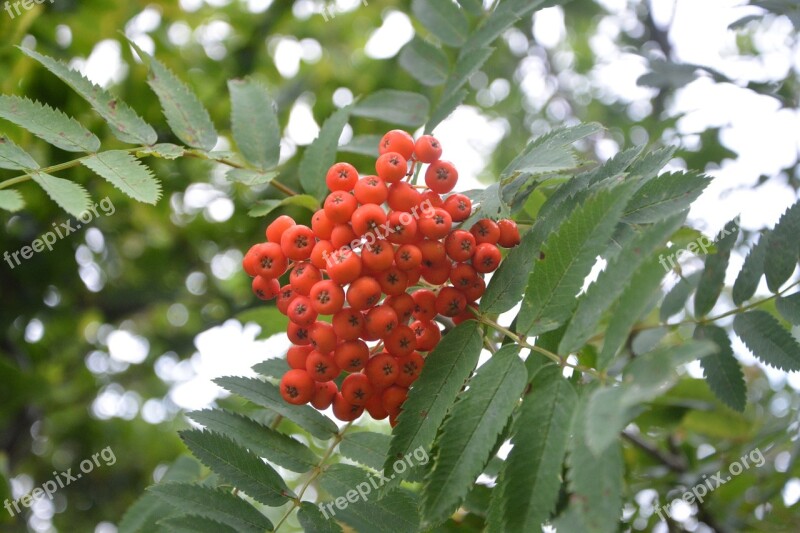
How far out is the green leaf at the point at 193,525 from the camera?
129 cm

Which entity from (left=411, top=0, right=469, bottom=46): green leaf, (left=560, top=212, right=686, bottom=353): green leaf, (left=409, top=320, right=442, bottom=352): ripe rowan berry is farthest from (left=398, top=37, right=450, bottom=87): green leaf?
(left=560, top=212, right=686, bottom=353): green leaf

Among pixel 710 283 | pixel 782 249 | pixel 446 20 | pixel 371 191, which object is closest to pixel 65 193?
pixel 371 191

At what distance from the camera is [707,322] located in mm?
1664

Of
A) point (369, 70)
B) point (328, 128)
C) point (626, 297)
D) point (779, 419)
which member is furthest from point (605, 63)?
point (626, 297)

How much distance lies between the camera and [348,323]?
142 cm

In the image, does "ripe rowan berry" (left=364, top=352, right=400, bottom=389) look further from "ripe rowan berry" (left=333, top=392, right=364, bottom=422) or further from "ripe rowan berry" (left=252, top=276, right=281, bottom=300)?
"ripe rowan berry" (left=252, top=276, right=281, bottom=300)

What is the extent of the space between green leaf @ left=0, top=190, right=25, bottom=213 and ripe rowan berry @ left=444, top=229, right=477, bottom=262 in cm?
85

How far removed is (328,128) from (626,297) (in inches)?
41.1

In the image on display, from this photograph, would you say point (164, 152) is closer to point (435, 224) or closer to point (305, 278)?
point (305, 278)

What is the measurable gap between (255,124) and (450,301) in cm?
80

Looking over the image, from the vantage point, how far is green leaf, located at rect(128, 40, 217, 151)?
5.73ft

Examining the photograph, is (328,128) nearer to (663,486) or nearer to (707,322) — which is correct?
(707,322)

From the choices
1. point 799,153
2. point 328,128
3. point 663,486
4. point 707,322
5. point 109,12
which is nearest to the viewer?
point 707,322

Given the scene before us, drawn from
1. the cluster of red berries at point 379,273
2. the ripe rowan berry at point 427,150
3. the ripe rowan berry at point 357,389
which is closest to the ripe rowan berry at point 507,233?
the cluster of red berries at point 379,273
